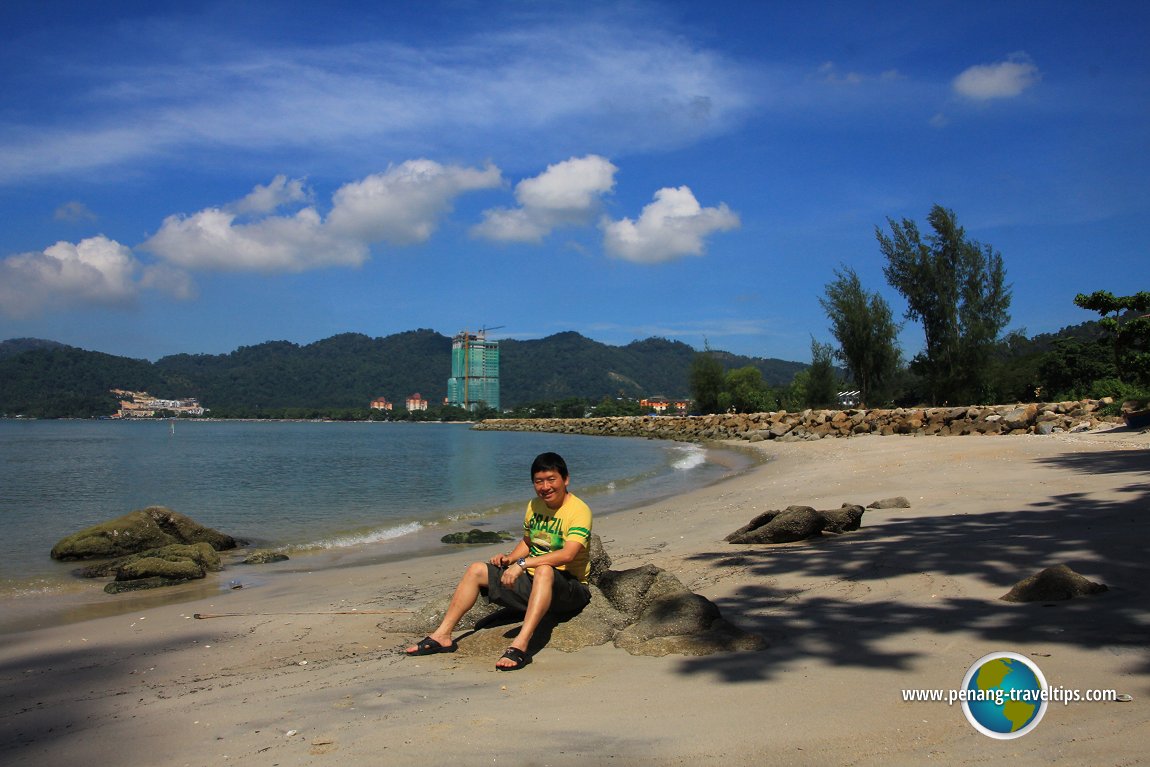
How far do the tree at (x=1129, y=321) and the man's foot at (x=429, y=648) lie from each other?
17710 mm

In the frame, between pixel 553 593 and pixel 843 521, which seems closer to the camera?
pixel 553 593

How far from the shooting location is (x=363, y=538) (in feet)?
43.3

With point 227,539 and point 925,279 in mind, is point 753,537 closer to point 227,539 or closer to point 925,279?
point 227,539

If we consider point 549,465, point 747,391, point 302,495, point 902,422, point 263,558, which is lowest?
point 302,495

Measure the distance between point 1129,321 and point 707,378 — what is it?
5239cm

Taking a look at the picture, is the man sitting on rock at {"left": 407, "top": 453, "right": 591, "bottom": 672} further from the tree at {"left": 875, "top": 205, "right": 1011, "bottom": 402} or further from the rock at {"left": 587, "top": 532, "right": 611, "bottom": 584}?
the tree at {"left": 875, "top": 205, "right": 1011, "bottom": 402}

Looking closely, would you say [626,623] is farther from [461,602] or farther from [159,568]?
[159,568]

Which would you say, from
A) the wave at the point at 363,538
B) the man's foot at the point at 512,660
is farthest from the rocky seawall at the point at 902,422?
the man's foot at the point at 512,660

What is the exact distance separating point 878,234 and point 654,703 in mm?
35890

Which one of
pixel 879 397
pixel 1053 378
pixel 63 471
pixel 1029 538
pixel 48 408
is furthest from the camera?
pixel 48 408

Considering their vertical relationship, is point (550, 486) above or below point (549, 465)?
below

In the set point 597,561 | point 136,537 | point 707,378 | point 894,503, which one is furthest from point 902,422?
point 707,378

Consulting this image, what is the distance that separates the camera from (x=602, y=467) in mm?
30875

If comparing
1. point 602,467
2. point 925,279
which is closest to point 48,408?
point 602,467
